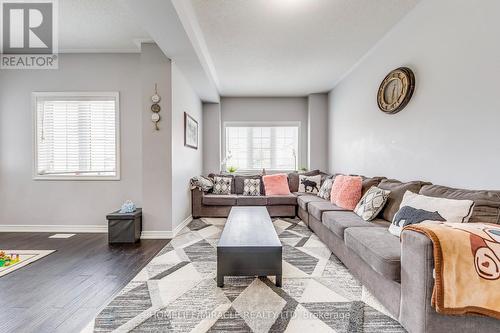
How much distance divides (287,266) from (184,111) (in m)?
2.92

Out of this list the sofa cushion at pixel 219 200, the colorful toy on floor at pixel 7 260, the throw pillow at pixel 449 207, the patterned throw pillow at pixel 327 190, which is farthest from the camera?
the sofa cushion at pixel 219 200

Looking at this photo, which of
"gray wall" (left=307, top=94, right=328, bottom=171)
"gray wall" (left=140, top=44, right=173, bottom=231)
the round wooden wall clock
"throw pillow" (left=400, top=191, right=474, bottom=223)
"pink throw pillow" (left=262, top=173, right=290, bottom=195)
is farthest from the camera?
"gray wall" (left=307, top=94, right=328, bottom=171)

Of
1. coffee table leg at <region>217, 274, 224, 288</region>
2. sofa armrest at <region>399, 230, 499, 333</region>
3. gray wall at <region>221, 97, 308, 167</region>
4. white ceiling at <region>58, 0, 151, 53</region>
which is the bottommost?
coffee table leg at <region>217, 274, 224, 288</region>

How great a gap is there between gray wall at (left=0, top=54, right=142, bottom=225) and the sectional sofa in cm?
300

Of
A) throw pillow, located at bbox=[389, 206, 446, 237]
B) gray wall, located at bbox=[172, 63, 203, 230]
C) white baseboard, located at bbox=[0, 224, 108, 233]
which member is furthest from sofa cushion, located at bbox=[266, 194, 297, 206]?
white baseboard, located at bbox=[0, 224, 108, 233]

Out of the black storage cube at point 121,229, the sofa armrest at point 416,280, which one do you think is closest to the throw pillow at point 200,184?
the black storage cube at point 121,229

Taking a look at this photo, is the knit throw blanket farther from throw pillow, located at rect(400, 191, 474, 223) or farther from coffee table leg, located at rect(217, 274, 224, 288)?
coffee table leg, located at rect(217, 274, 224, 288)

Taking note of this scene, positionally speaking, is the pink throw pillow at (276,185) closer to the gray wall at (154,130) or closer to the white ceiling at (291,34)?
the white ceiling at (291,34)

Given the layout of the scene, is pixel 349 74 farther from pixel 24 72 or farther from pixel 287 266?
pixel 24 72

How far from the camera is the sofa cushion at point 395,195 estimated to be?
2.38 m

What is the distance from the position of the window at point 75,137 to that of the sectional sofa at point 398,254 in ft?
11.0

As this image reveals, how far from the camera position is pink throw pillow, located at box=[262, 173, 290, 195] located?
4.76m

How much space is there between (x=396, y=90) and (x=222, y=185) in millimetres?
3347

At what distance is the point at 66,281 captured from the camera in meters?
2.14
